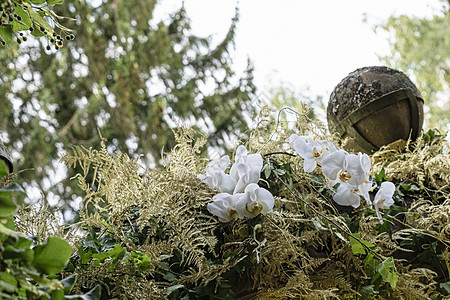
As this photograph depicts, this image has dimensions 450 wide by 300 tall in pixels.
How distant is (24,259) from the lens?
0.37 m

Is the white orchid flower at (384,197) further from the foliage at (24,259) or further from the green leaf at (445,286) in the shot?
the foliage at (24,259)

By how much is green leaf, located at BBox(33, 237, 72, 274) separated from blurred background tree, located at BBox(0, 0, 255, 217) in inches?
179

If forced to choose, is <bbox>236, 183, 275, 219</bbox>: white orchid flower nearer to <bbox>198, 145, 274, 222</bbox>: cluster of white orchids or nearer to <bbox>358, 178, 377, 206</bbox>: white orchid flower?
<bbox>198, 145, 274, 222</bbox>: cluster of white orchids

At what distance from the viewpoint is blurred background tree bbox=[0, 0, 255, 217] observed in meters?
4.87

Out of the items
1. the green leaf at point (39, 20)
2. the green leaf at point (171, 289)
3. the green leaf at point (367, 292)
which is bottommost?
the green leaf at point (367, 292)

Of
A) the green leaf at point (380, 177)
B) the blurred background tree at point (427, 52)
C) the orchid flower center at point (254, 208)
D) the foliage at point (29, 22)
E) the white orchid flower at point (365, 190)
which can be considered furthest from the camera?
the blurred background tree at point (427, 52)

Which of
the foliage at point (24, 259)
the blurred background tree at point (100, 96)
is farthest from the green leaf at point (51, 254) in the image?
the blurred background tree at point (100, 96)

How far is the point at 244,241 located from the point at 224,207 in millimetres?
69

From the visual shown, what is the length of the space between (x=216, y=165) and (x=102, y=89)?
4.61m

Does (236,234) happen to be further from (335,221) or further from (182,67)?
(182,67)

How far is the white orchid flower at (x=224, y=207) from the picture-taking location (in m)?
0.73

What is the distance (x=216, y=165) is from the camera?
2.81 ft

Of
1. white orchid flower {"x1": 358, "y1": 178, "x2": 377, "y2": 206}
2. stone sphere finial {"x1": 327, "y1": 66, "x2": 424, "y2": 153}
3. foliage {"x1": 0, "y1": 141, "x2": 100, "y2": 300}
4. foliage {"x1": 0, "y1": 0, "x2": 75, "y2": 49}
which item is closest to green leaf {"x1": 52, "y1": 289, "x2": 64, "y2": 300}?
foliage {"x1": 0, "y1": 141, "x2": 100, "y2": 300}

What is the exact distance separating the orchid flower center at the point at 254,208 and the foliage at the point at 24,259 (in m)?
0.38
